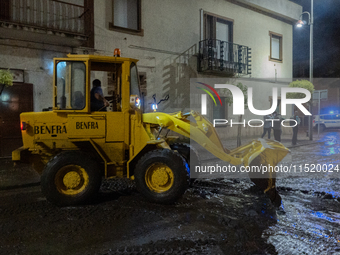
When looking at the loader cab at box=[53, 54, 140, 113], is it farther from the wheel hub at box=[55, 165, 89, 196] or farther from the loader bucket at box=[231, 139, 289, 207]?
the loader bucket at box=[231, 139, 289, 207]

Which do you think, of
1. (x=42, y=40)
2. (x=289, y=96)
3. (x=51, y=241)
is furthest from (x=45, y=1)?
(x=289, y=96)

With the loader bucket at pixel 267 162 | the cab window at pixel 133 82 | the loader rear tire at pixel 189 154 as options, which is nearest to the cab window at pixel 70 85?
the cab window at pixel 133 82

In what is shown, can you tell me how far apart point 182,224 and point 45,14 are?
9.77 meters

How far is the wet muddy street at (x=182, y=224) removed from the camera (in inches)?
135

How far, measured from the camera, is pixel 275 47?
66.8ft

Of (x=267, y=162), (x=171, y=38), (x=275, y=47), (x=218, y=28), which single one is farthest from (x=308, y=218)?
(x=275, y=47)

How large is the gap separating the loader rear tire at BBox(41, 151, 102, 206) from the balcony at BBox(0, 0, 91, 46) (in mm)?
6911

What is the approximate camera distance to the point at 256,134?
1881 centimetres

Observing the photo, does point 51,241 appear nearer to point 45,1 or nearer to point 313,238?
point 313,238

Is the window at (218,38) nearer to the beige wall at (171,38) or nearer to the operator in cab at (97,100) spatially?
the beige wall at (171,38)

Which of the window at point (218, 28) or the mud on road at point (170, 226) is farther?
the window at point (218, 28)

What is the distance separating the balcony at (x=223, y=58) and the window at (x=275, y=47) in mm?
2810

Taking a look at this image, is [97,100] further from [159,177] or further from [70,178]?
[159,177]

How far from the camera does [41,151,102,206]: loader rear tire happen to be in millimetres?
4766
